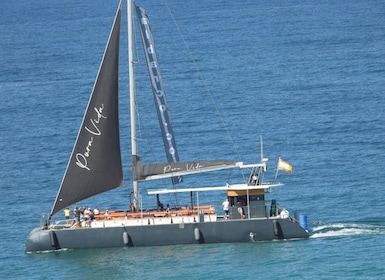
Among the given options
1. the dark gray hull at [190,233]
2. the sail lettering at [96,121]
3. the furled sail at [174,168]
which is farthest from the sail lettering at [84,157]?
the dark gray hull at [190,233]

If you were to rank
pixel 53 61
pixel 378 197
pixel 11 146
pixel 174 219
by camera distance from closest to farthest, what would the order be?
pixel 174 219
pixel 378 197
pixel 11 146
pixel 53 61

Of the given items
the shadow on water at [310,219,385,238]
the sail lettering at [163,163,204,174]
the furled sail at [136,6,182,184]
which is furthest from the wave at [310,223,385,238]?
the furled sail at [136,6,182,184]

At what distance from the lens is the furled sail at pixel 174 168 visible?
89.1m

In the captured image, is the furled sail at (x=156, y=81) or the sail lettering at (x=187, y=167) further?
the furled sail at (x=156, y=81)

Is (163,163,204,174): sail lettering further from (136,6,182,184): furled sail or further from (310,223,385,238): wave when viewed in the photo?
(310,223,385,238): wave

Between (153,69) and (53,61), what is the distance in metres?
74.8

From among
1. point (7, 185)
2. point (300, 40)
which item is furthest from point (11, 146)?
point (300, 40)

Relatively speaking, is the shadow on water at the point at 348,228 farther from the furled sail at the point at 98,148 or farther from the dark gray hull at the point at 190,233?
the furled sail at the point at 98,148

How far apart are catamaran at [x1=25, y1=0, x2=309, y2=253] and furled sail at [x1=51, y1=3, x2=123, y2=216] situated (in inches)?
2.3

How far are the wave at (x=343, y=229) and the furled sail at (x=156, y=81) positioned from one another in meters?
8.84

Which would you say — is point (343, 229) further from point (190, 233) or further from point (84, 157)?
point (84, 157)

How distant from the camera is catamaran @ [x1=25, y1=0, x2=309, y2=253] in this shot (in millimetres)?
87750

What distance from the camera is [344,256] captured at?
277ft

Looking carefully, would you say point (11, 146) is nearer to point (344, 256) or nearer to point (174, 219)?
point (174, 219)
